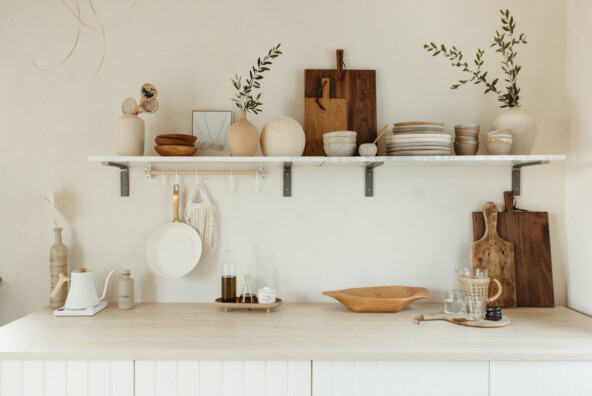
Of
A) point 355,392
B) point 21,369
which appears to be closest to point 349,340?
point 355,392

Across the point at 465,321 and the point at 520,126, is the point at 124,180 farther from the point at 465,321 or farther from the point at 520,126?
the point at 520,126

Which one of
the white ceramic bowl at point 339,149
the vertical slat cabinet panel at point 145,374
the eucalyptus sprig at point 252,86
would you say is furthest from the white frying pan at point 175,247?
the white ceramic bowl at point 339,149

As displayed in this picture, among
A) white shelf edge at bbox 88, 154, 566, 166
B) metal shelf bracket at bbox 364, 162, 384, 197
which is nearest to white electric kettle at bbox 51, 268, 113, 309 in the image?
white shelf edge at bbox 88, 154, 566, 166

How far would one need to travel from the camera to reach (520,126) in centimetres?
198

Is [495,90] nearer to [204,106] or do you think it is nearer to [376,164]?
[376,164]

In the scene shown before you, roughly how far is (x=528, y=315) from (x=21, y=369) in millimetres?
1964

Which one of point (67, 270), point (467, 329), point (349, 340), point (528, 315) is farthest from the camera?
point (67, 270)

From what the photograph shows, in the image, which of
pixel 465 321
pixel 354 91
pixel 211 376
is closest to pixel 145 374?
pixel 211 376

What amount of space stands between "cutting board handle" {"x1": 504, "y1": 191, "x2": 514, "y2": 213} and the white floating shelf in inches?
1.3

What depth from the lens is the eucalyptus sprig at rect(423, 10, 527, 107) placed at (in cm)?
204

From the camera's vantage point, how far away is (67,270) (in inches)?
84.1

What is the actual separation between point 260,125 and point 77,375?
127cm

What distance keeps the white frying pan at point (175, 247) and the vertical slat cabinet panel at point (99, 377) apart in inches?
25.1

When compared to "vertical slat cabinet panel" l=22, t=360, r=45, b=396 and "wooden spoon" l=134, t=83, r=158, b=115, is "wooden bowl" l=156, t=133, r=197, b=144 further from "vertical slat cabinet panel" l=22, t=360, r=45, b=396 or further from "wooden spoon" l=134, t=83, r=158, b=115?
"vertical slat cabinet panel" l=22, t=360, r=45, b=396
